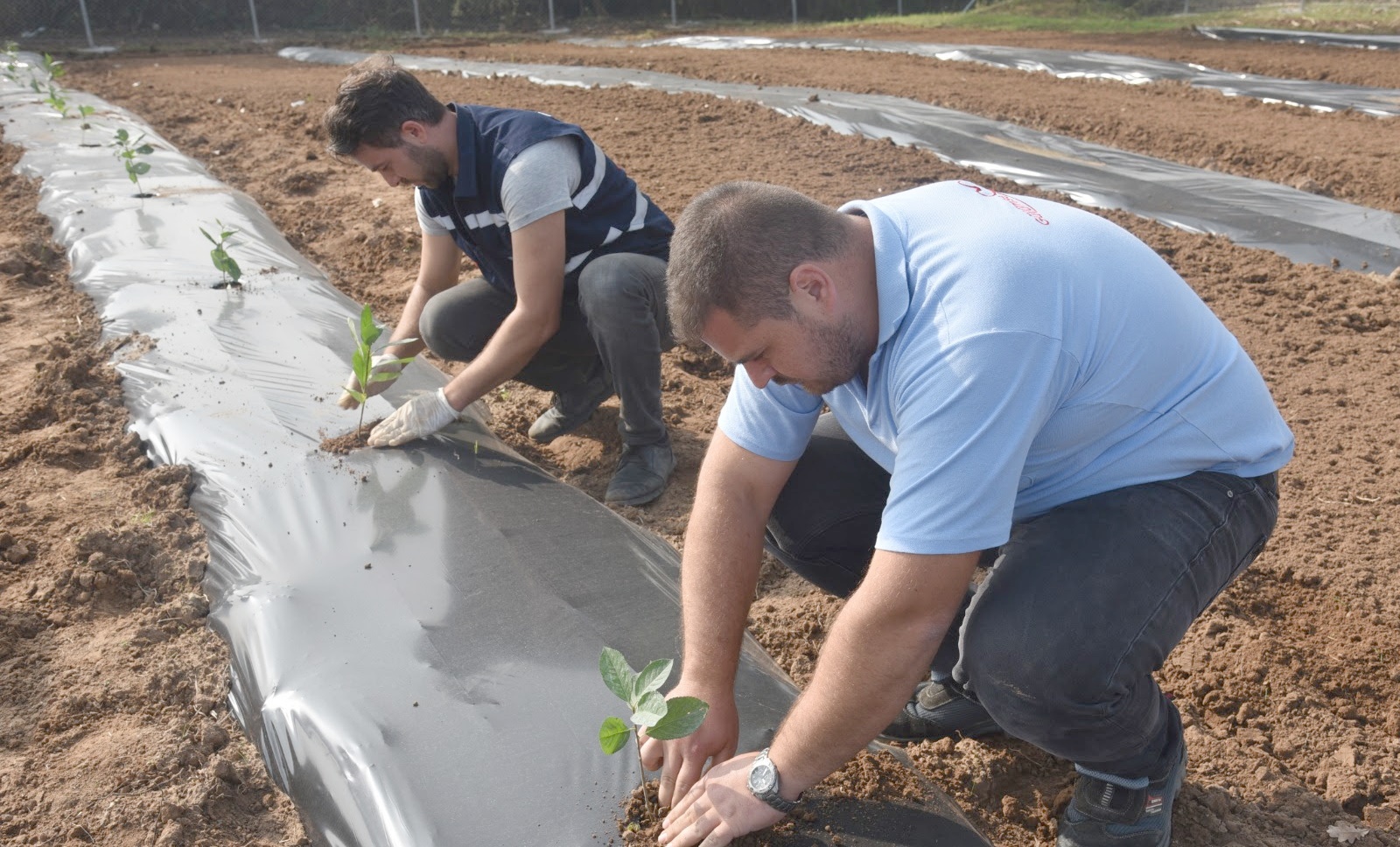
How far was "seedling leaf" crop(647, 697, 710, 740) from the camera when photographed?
1.48 meters

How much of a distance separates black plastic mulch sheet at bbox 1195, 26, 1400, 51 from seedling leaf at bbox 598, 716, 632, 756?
11820 millimetres

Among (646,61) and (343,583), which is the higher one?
(646,61)

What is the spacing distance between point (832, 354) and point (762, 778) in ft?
2.01

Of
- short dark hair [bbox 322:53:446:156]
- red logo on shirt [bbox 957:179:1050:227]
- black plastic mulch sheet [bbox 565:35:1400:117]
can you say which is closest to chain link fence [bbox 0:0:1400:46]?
black plastic mulch sheet [bbox 565:35:1400:117]

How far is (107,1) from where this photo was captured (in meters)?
15.8

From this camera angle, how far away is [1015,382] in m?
1.34

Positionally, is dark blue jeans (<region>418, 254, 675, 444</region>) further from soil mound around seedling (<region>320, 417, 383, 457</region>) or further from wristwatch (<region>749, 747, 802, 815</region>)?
wristwatch (<region>749, 747, 802, 815</region>)

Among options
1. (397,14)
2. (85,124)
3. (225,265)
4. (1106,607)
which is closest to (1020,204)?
(1106,607)

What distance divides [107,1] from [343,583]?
17.3 metres

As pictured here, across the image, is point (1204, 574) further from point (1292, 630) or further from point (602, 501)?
point (602, 501)

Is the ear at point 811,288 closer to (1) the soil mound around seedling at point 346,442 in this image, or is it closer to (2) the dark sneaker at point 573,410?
(1) the soil mound around seedling at point 346,442

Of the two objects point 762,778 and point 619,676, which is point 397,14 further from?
point 762,778

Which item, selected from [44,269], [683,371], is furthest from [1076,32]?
[44,269]

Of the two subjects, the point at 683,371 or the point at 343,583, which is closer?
the point at 343,583
